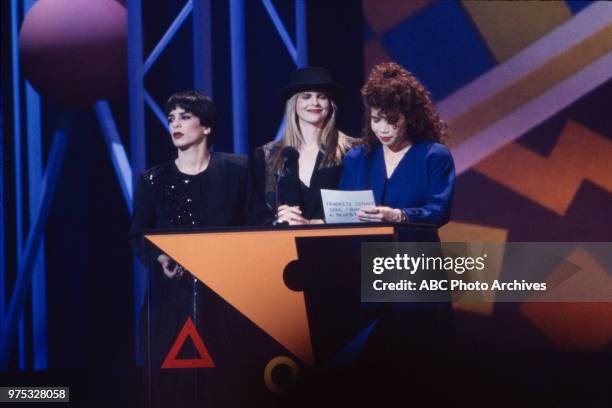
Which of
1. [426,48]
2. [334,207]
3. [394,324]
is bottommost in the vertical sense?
[394,324]

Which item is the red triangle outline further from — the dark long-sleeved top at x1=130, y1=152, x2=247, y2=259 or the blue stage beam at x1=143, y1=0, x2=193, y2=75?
the blue stage beam at x1=143, y1=0, x2=193, y2=75

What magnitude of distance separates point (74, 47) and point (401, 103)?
2.02 metres

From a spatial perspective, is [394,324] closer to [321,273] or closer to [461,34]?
[321,273]

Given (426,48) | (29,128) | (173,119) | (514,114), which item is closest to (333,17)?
(426,48)

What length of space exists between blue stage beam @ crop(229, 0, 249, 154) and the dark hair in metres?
0.71

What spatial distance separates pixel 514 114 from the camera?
4887 mm

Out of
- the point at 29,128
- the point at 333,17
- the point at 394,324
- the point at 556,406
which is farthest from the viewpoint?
the point at 29,128

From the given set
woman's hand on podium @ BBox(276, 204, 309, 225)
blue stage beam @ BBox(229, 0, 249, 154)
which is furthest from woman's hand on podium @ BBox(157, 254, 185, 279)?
blue stage beam @ BBox(229, 0, 249, 154)

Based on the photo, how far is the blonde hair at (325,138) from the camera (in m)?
3.77

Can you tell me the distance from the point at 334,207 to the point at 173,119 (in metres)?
0.93

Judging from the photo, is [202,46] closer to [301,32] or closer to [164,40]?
[164,40]

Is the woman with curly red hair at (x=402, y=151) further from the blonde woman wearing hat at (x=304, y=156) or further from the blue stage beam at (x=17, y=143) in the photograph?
the blue stage beam at (x=17, y=143)

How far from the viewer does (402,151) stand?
11.7ft

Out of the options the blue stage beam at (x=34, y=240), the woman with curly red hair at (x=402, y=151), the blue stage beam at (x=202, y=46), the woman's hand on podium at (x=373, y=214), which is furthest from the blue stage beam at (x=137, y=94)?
the woman's hand on podium at (x=373, y=214)
